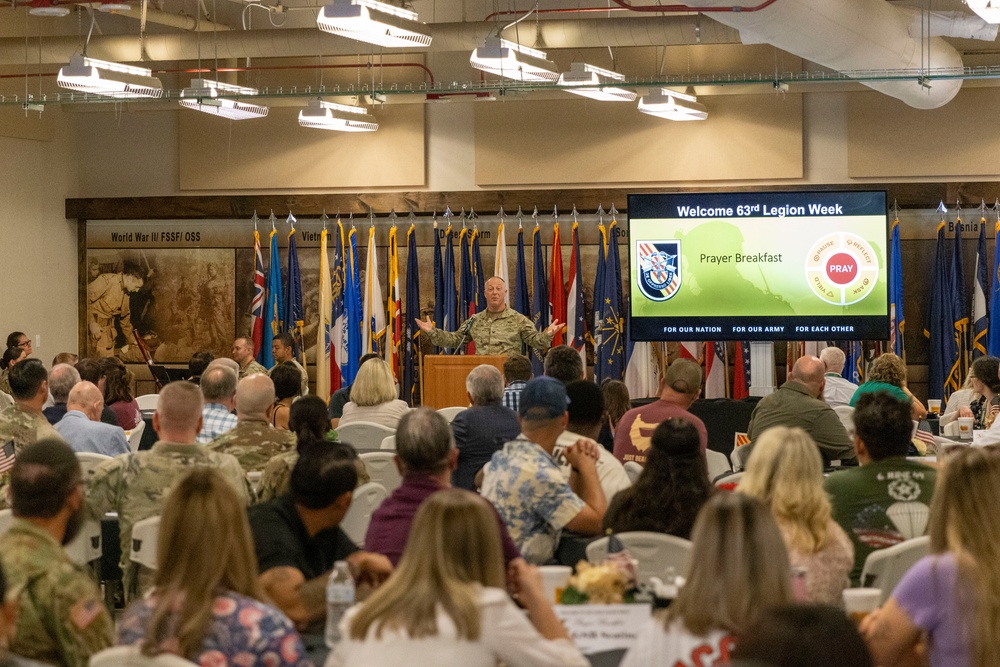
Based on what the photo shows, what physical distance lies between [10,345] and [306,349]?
128 inches

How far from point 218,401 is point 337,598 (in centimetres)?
412

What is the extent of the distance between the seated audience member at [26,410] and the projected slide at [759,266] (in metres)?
6.03

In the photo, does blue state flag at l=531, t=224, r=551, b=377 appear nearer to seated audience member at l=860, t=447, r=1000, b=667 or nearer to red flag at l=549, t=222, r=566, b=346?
red flag at l=549, t=222, r=566, b=346

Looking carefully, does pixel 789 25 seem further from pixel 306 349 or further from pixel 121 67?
pixel 306 349

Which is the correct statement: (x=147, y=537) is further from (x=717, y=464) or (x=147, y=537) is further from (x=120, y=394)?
(x=120, y=394)

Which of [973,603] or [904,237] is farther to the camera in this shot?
[904,237]

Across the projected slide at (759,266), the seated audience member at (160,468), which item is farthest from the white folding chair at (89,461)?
the projected slide at (759,266)


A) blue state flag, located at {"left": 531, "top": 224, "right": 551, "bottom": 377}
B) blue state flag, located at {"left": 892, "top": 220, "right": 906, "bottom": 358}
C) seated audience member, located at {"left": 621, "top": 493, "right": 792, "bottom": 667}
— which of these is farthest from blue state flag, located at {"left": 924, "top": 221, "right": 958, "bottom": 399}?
seated audience member, located at {"left": 621, "top": 493, "right": 792, "bottom": 667}

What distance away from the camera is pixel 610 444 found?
291 inches

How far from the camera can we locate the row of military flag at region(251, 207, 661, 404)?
13180 millimetres

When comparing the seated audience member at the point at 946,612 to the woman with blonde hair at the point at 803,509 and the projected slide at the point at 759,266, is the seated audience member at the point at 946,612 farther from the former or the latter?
the projected slide at the point at 759,266

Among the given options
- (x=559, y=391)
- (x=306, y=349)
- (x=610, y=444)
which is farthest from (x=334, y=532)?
(x=306, y=349)

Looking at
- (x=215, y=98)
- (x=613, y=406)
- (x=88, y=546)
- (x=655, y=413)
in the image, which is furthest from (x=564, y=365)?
(x=215, y=98)

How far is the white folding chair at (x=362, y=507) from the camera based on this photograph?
541 cm
